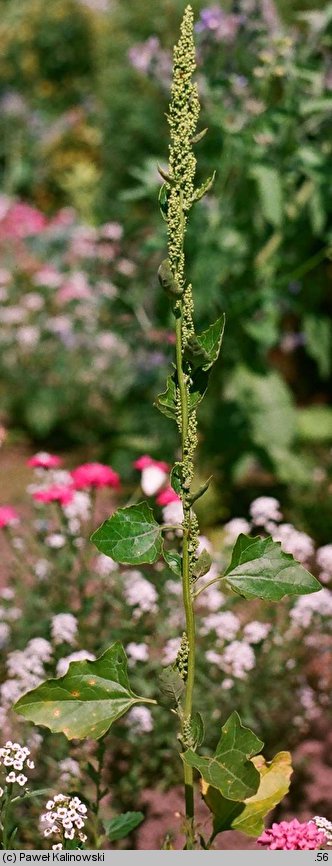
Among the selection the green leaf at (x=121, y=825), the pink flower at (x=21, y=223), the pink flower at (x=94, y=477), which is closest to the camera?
the green leaf at (x=121, y=825)

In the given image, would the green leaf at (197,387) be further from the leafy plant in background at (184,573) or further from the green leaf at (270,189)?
A: the green leaf at (270,189)

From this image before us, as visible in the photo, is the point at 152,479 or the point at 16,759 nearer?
the point at 16,759

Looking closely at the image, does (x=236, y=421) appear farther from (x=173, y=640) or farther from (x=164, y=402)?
(x=164, y=402)

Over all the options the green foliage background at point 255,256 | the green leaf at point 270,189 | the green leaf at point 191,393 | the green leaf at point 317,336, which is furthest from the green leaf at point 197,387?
the green leaf at point 317,336

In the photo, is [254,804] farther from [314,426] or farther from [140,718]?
[314,426]

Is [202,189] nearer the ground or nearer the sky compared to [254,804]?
nearer the sky

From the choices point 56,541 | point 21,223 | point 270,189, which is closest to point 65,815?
point 56,541

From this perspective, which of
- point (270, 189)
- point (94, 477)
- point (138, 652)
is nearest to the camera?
point (138, 652)
